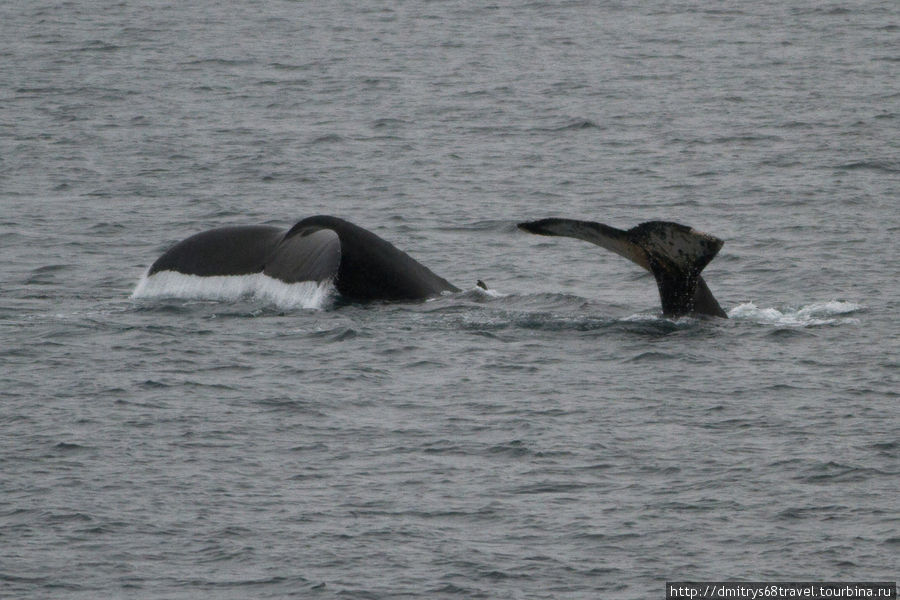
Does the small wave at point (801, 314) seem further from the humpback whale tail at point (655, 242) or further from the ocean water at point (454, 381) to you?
the humpback whale tail at point (655, 242)

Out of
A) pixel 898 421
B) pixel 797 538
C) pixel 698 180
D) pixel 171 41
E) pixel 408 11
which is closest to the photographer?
pixel 797 538

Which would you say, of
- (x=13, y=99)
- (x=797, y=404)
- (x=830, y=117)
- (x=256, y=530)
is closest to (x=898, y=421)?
(x=797, y=404)

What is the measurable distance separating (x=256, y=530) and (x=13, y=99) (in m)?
28.9

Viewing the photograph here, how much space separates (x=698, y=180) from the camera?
27297 millimetres

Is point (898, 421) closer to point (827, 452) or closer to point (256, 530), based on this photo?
point (827, 452)

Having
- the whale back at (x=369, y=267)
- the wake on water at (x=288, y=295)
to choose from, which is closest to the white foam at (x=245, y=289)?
the wake on water at (x=288, y=295)

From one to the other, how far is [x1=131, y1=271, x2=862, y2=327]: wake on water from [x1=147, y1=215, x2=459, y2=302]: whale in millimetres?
90

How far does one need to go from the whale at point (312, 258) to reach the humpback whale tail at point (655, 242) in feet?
8.25

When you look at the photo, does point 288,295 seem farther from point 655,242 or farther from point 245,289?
point 655,242

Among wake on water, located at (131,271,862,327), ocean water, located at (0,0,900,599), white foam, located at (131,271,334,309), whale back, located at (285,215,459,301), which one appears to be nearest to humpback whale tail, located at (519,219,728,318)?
ocean water, located at (0,0,900,599)

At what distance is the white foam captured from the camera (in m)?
15.2

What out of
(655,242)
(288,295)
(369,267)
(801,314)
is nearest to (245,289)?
(288,295)

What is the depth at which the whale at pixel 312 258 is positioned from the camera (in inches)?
585

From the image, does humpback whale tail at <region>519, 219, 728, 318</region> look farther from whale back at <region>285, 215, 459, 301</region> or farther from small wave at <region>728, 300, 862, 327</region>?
whale back at <region>285, 215, 459, 301</region>
